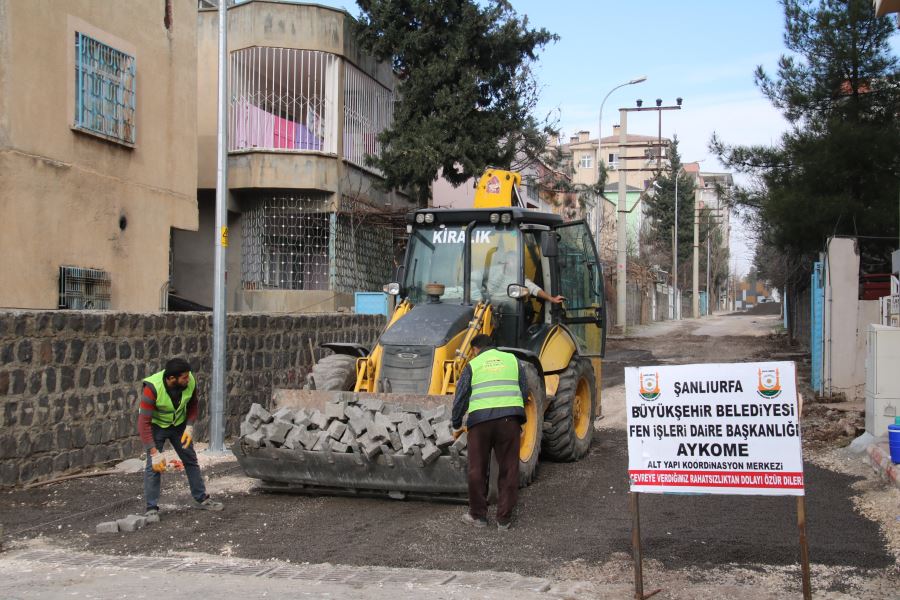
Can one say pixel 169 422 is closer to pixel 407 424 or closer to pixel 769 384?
pixel 407 424

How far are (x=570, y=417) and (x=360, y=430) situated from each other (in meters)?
3.01

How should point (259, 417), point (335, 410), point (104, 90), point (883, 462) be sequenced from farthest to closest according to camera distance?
point (104, 90)
point (883, 462)
point (259, 417)
point (335, 410)

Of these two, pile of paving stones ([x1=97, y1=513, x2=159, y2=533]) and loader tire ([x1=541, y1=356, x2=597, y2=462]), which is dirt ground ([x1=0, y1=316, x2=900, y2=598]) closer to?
pile of paving stones ([x1=97, y1=513, x2=159, y2=533])

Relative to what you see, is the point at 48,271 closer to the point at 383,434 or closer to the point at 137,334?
the point at 137,334

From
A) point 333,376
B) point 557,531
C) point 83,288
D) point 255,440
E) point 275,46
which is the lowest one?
point 557,531

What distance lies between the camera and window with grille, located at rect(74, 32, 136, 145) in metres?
13.8

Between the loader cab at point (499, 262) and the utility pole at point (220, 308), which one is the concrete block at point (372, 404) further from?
the utility pole at point (220, 308)

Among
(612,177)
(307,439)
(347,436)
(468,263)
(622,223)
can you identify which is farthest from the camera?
(612,177)

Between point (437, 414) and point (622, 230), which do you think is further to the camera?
point (622, 230)

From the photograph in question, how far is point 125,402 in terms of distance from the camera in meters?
10.8

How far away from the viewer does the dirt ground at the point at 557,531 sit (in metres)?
6.53

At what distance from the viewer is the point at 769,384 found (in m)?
6.05

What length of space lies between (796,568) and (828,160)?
14.1 m

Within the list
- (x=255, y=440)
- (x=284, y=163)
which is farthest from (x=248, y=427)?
(x=284, y=163)
